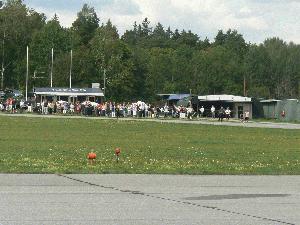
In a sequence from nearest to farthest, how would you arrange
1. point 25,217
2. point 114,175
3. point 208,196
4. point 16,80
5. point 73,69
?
point 25,217, point 208,196, point 114,175, point 73,69, point 16,80

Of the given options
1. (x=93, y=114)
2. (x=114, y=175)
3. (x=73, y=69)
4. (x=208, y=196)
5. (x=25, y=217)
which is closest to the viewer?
(x=25, y=217)

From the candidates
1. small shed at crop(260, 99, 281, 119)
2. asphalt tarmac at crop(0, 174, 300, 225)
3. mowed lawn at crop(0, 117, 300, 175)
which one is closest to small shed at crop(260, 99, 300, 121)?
small shed at crop(260, 99, 281, 119)

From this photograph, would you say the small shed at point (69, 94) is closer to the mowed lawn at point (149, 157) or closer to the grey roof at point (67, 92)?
the grey roof at point (67, 92)

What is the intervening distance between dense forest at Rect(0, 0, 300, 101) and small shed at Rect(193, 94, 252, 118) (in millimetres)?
32433

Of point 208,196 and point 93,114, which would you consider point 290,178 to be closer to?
point 208,196

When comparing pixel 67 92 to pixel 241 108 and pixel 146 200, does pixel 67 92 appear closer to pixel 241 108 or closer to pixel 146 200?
pixel 241 108

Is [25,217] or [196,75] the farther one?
[196,75]

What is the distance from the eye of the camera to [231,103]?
3976 inches

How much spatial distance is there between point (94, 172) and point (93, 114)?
6871 cm

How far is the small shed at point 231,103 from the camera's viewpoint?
9850 centimetres

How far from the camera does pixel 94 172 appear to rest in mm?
Result: 22453

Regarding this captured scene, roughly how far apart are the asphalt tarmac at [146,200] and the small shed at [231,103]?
3032 inches

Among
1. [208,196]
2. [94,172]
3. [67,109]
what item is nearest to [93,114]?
[67,109]

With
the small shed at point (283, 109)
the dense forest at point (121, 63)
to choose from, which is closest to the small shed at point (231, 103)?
the small shed at point (283, 109)
